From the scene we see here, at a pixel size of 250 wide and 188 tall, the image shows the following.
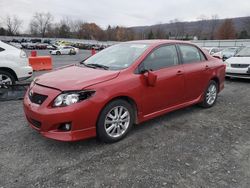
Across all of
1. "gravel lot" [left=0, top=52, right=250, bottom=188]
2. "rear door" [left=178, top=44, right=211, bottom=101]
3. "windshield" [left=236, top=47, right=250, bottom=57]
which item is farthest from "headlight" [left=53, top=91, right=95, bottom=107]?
"windshield" [left=236, top=47, right=250, bottom=57]

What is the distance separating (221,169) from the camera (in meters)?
3.00

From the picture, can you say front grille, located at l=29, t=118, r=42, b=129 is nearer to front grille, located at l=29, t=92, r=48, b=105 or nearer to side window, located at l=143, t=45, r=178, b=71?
front grille, located at l=29, t=92, r=48, b=105

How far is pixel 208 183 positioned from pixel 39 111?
2.33 meters

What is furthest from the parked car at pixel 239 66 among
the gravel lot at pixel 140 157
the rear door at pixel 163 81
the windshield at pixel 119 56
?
the windshield at pixel 119 56

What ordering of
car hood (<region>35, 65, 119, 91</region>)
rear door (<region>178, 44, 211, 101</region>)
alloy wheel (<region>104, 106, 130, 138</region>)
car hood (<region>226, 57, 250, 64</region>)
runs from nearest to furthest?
car hood (<region>35, 65, 119, 91</region>), alloy wheel (<region>104, 106, 130, 138</region>), rear door (<region>178, 44, 211, 101</region>), car hood (<region>226, 57, 250, 64</region>)

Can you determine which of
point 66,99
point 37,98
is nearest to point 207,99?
point 66,99

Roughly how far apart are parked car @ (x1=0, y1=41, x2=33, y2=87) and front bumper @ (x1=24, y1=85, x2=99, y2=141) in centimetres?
354

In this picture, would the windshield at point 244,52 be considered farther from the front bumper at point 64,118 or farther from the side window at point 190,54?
the front bumper at point 64,118

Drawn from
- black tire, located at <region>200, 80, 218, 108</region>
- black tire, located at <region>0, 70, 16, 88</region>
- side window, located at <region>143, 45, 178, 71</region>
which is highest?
side window, located at <region>143, 45, 178, 71</region>

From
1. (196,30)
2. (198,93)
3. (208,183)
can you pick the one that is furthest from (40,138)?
(196,30)

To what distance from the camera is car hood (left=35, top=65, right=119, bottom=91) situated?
3.25m

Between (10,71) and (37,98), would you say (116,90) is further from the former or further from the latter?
(10,71)

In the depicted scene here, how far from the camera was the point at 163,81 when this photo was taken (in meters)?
4.15

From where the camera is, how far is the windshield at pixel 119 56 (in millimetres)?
3962
